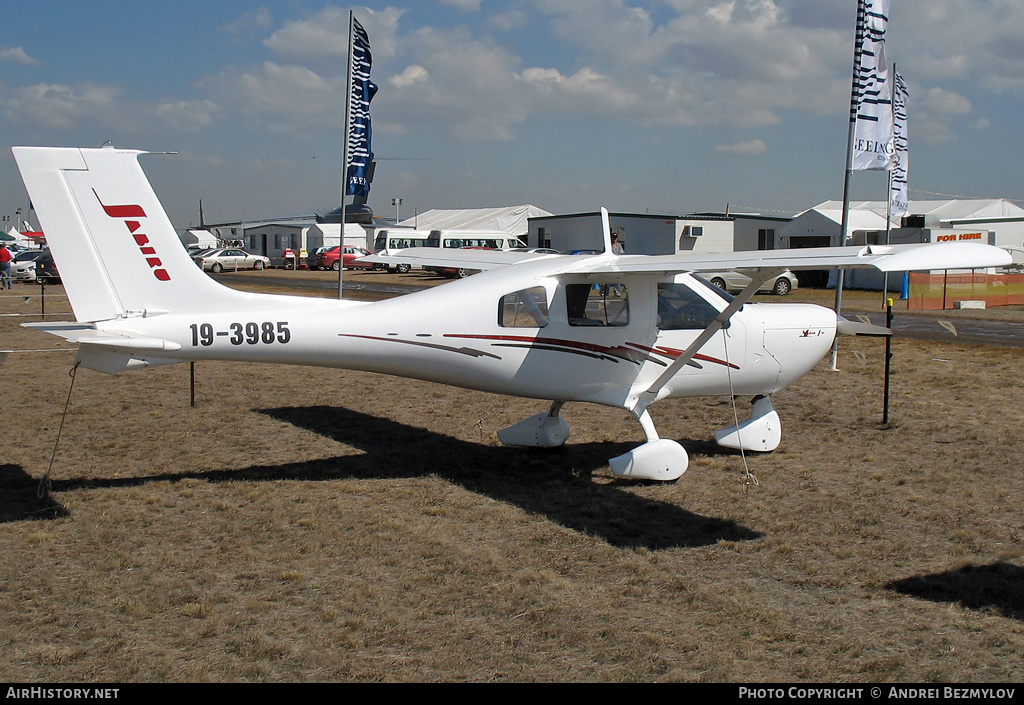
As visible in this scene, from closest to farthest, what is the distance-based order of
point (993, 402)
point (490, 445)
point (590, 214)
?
point (490, 445) < point (993, 402) < point (590, 214)

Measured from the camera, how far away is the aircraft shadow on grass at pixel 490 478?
6.59 m

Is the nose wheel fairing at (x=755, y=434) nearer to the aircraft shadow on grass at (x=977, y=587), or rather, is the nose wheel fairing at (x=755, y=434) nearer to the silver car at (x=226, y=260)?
the aircraft shadow on grass at (x=977, y=587)

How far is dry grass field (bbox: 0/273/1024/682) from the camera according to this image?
174 inches

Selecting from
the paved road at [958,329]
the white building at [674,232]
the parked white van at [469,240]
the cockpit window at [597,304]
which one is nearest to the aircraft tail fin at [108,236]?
the cockpit window at [597,304]

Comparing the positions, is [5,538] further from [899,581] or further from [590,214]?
[590,214]

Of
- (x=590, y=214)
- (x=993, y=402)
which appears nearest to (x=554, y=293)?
(x=993, y=402)

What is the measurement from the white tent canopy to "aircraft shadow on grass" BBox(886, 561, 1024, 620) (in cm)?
5333

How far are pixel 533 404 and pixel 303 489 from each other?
4.59 meters

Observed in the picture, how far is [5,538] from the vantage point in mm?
6156

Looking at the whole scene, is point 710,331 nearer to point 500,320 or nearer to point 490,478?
point 500,320

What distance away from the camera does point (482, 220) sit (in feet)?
213

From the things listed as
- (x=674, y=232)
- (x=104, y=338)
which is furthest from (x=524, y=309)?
(x=674, y=232)

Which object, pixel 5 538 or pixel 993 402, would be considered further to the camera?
pixel 993 402

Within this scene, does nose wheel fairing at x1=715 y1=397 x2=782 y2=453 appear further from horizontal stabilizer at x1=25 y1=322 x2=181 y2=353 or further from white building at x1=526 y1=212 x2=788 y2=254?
white building at x1=526 y1=212 x2=788 y2=254
